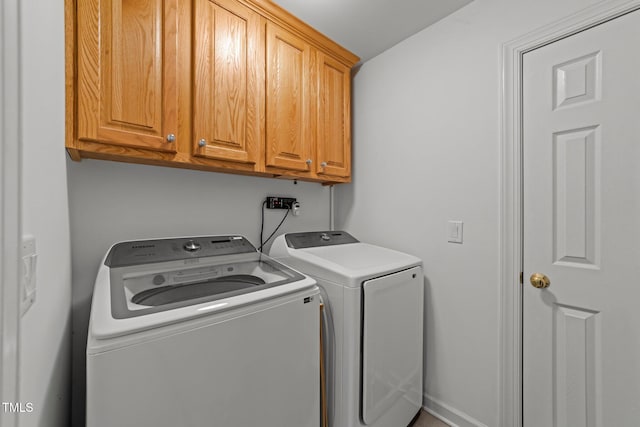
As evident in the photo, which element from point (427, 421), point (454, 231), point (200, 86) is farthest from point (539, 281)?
point (200, 86)

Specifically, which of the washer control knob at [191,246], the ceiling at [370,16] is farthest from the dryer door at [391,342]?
the ceiling at [370,16]

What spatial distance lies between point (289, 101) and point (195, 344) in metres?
1.45

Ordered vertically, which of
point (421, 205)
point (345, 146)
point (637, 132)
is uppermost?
point (345, 146)

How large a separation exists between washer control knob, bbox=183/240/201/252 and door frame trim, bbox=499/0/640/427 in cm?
163

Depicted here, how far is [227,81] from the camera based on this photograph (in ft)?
4.67

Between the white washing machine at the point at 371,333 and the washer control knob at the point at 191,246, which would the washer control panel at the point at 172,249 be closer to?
the washer control knob at the point at 191,246

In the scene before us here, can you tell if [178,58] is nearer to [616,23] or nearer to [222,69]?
[222,69]

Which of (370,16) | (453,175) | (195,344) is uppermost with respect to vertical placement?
(370,16)

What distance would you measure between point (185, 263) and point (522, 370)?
5.94ft

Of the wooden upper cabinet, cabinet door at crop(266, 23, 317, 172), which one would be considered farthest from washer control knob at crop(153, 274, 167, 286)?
cabinet door at crop(266, 23, 317, 172)

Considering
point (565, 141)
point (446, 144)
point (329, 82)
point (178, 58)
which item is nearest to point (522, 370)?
point (565, 141)

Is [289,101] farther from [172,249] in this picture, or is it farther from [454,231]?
[454,231]

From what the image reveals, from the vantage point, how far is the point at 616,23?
110 centimetres

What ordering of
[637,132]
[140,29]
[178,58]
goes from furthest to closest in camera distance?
[178,58], [140,29], [637,132]
